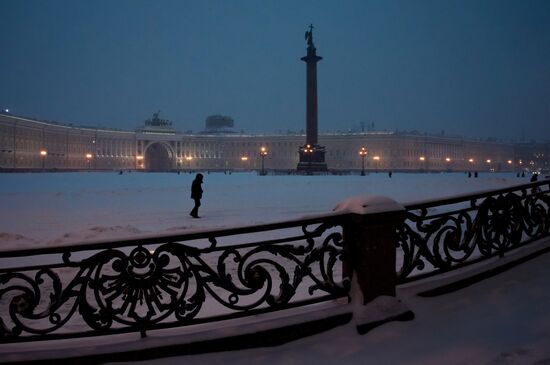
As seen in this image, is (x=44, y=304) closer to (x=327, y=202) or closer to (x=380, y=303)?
(x=380, y=303)

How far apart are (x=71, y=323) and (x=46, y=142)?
115 meters

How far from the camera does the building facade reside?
116938 mm

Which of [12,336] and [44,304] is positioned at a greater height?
[12,336]

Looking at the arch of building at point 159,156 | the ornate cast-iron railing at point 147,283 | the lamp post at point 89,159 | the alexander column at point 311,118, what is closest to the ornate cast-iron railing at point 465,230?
the ornate cast-iron railing at point 147,283

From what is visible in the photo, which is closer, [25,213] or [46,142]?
[25,213]

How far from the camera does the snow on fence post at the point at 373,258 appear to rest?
14.6 ft

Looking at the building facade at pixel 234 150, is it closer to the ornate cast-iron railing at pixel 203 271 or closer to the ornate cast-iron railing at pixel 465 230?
the ornate cast-iron railing at pixel 465 230

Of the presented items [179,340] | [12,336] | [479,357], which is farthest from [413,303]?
[12,336]

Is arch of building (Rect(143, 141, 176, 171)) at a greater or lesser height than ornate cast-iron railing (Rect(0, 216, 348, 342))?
greater

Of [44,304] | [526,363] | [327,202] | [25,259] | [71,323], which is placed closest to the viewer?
[526,363]

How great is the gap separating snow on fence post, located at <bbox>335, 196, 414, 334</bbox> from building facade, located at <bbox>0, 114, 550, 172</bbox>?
109 m

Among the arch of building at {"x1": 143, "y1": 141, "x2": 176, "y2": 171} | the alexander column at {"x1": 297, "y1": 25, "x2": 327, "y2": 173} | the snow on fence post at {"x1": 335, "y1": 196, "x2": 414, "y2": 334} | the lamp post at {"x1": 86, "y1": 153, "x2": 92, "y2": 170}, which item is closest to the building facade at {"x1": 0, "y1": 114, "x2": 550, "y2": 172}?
the arch of building at {"x1": 143, "y1": 141, "x2": 176, "y2": 171}

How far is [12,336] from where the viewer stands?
395 centimetres

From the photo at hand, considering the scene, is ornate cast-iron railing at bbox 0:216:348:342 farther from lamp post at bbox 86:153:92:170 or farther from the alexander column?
lamp post at bbox 86:153:92:170
